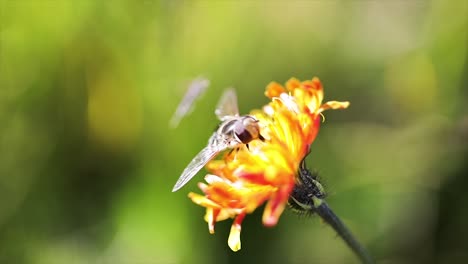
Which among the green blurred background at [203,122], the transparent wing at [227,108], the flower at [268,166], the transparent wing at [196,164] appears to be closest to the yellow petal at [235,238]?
the flower at [268,166]

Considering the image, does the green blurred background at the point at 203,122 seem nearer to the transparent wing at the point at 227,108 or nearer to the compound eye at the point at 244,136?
the transparent wing at the point at 227,108

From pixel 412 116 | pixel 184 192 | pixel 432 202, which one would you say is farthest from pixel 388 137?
pixel 184 192

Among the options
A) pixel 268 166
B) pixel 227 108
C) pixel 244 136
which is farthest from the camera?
pixel 227 108

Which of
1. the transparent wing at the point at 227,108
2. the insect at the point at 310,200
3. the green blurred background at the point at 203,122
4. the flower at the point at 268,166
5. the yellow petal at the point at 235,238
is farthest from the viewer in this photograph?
the green blurred background at the point at 203,122

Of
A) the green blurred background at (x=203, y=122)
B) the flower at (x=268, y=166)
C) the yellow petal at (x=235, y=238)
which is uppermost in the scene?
the flower at (x=268, y=166)

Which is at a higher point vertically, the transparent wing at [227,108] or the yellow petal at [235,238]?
the transparent wing at [227,108]

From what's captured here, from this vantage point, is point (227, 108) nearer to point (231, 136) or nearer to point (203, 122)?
point (231, 136)

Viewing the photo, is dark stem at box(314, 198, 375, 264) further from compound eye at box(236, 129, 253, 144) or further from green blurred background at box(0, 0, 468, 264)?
green blurred background at box(0, 0, 468, 264)

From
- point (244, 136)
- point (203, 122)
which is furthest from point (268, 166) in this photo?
point (203, 122)
